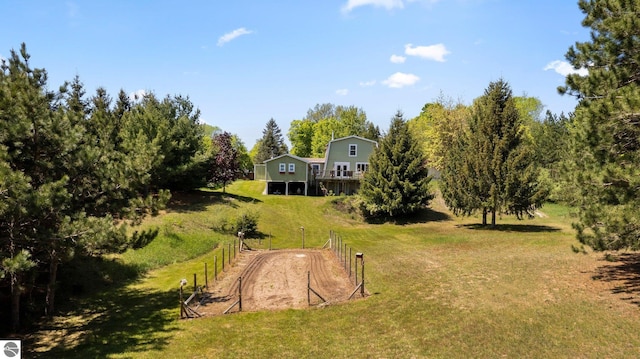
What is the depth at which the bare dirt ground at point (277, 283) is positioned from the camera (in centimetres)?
1709

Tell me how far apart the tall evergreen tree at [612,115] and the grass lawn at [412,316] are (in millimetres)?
3060

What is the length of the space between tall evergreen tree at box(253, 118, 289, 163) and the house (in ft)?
115

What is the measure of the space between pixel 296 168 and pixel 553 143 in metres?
44.3

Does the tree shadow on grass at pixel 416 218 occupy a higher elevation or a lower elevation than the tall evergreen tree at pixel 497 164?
lower

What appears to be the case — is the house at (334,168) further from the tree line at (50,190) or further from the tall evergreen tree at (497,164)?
the tree line at (50,190)

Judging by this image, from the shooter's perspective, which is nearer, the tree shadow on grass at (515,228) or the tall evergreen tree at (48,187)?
the tall evergreen tree at (48,187)

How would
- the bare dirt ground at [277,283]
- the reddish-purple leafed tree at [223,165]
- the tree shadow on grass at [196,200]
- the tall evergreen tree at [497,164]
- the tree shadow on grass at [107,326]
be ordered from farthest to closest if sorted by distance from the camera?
the reddish-purple leafed tree at [223,165] < the tree shadow on grass at [196,200] < the tall evergreen tree at [497,164] < the bare dirt ground at [277,283] < the tree shadow on grass at [107,326]

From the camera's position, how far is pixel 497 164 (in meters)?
32.4

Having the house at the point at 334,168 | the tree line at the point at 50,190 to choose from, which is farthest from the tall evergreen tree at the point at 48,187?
the house at the point at 334,168

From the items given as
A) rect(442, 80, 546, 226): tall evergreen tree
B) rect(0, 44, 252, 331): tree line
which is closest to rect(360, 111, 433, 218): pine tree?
rect(442, 80, 546, 226): tall evergreen tree

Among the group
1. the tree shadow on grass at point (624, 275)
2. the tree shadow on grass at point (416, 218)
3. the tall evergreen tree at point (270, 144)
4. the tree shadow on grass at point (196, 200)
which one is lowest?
the tree shadow on grass at point (624, 275)

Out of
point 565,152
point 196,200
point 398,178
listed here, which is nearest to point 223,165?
point 196,200

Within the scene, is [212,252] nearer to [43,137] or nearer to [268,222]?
[268,222]

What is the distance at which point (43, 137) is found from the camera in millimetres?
13297
